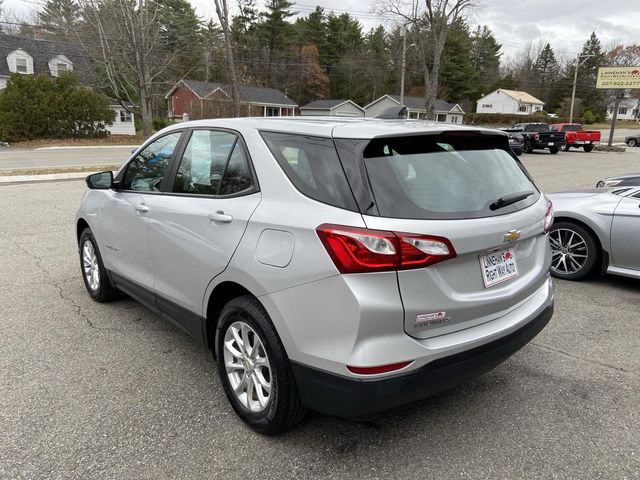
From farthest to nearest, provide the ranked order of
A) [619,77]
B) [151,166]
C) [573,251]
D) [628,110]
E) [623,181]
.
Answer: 1. [628,110]
2. [619,77]
3. [623,181]
4. [573,251]
5. [151,166]

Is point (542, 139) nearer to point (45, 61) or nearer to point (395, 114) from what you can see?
point (395, 114)

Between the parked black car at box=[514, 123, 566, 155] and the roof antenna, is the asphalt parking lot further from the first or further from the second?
the parked black car at box=[514, 123, 566, 155]

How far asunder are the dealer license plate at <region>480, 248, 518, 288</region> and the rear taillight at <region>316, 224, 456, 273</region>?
0.41 metres

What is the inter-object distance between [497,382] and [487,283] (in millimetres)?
1152

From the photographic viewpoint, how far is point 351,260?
2186 mm

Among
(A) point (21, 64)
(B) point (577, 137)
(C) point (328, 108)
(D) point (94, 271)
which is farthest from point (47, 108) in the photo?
(C) point (328, 108)

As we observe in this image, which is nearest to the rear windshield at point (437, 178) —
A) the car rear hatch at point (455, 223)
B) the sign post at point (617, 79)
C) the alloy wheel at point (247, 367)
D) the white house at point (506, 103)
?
the car rear hatch at point (455, 223)

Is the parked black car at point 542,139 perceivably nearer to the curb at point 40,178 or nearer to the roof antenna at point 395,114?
the curb at point 40,178

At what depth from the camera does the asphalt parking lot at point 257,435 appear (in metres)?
2.51

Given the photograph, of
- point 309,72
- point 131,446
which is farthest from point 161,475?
point 309,72

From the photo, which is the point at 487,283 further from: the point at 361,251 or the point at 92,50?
the point at 92,50

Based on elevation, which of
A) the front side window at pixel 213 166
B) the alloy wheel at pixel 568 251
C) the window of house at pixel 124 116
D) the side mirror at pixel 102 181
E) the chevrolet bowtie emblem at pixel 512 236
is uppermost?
the window of house at pixel 124 116

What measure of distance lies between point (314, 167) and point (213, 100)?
4234cm

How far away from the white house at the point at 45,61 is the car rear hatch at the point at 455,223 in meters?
43.1
